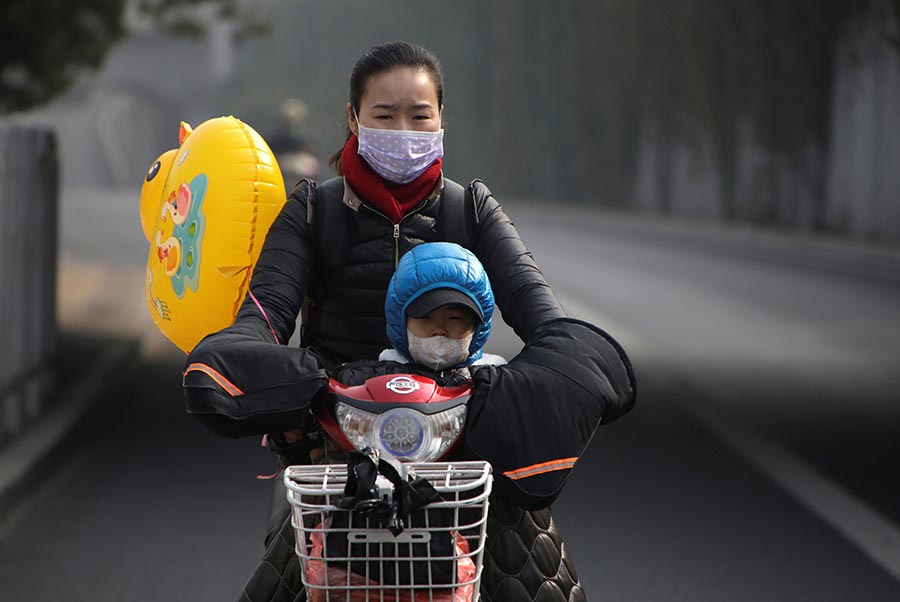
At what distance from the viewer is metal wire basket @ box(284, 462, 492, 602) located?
2.97 metres

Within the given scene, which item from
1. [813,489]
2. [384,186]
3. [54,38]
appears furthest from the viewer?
[54,38]

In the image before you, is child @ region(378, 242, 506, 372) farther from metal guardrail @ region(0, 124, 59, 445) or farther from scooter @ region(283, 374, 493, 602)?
metal guardrail @ region(0, 124, 59, 445)

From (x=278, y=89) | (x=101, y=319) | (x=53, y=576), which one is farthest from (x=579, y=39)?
(x=53, y=576)

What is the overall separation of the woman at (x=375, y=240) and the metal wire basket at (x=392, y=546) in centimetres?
56

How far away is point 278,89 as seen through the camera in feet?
204

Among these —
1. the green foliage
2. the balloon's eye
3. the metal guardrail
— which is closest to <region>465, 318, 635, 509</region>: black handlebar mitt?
the balloon's eye

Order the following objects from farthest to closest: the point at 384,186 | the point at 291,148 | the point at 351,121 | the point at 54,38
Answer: the point at 291,148, the point at 54,38, the point at 351,121, the point at 384,186

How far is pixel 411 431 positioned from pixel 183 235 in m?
1.17

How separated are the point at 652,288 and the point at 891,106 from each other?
9.08m

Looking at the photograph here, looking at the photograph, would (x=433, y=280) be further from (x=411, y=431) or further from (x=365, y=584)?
(x=365, y=584)

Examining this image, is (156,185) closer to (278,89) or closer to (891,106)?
(891,106)

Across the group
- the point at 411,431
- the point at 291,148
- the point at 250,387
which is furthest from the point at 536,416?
the point at 291,148

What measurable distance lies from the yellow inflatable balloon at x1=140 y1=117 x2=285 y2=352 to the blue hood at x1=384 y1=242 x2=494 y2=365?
763mm

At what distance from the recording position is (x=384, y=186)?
13.1 feet
